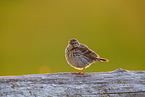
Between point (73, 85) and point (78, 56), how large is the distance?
7.84 ft

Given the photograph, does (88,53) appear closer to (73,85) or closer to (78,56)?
(78,56)

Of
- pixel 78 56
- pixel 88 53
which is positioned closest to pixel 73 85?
pixel 78 56

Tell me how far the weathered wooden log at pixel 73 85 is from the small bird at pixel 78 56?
5.96 ft

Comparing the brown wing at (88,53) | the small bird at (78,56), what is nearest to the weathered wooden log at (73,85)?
the small bird at (78,56)

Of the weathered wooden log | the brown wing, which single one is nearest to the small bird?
the brown wing

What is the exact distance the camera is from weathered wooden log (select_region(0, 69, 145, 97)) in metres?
3.45

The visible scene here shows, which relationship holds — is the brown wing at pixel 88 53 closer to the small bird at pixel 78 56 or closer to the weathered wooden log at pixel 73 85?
the small bird at pixel 78 56

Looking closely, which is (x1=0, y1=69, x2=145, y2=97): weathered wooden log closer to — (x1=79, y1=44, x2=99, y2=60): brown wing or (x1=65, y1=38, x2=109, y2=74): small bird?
(x1=65, y1=38, x2=109, y2=74): small bird

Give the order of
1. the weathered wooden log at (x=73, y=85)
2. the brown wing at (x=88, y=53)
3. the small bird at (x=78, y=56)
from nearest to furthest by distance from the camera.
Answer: the weathered wooden log at (x=73, y=85), the small bird at (x=78, y=56), the brown wing at (x=88, y=53)

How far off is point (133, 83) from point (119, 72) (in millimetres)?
438

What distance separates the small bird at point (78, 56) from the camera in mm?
6031

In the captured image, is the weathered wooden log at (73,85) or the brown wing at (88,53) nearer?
the weathered wooden log at (73,85)

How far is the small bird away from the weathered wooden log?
182 centimetres

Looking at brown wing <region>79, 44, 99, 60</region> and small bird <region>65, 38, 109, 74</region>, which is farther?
brown wing <region>79, 44, 99, 60</region>
